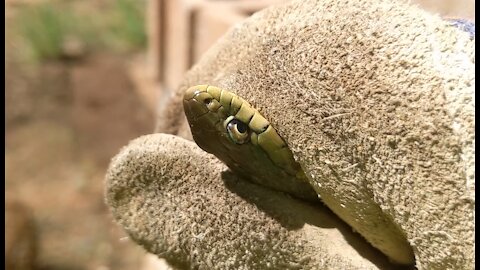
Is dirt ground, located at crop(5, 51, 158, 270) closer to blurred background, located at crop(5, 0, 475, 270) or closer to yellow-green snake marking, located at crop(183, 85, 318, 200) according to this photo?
blurred background, located at crop(5, 0, 475, 270)

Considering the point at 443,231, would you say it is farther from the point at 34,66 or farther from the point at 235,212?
the point at 34,66

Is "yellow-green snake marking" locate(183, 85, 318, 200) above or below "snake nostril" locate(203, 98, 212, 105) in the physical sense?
below

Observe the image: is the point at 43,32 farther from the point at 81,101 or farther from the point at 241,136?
the point at 241,136

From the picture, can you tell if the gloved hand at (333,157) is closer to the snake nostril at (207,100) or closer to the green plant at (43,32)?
the snake nostril at (207,100)

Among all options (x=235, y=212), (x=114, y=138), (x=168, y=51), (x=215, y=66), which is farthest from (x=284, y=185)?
(x=114, y=138)

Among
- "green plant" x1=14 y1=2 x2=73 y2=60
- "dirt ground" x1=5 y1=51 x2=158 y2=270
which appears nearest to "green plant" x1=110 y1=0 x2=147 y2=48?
"dirt ground" x1=5 y1=51 x2=158 y2=270

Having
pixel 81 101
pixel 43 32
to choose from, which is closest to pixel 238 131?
pixel 81 101

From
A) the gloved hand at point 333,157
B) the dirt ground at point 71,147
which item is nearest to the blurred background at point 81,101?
the dirt ground at point 71,147
